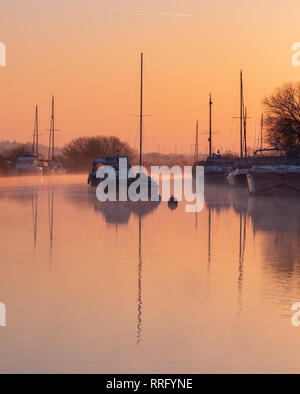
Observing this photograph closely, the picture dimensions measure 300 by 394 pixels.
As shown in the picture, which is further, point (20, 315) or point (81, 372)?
point (20, 315)

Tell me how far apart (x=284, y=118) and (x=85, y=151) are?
2514 inches

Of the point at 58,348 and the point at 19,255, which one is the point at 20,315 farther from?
the point at 19,255

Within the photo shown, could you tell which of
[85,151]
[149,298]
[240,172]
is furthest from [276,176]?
[85,151]

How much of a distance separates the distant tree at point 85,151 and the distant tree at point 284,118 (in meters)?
57.4

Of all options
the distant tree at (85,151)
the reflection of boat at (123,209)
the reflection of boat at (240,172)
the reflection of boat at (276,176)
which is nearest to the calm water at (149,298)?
the reflection of boat at (123,209)

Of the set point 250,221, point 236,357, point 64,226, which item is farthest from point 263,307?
point 250,221

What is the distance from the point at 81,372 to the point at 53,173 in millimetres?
103518

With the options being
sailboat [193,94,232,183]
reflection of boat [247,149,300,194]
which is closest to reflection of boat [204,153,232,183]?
sailboat [193,94,232,183]

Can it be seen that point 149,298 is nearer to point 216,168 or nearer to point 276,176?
point 276,176

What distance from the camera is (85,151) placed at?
13538 cm

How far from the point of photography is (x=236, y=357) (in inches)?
357

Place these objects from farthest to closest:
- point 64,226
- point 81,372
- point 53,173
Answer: point 53,173, point 64,226, point 81,372
